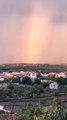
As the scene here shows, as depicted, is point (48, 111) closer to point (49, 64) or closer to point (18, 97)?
point (18, 97)

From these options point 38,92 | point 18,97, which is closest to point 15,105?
point 18,97

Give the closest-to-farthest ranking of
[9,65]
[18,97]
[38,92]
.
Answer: [18,97]
[38,92]
[9,65]

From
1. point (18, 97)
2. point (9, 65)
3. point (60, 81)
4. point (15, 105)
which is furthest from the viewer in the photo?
point (9, 65)

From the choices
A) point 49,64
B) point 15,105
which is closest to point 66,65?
point 49,64

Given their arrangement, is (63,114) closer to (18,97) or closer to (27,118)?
(27,118)

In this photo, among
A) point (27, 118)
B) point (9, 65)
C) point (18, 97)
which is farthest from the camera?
point (9, 65)

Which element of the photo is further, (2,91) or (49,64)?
(49,64)

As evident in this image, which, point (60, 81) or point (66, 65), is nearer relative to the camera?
point (60, 81)

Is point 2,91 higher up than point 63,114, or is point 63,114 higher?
point 63,114

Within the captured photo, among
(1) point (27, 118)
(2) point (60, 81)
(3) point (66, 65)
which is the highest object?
(1) point (27, 118)
